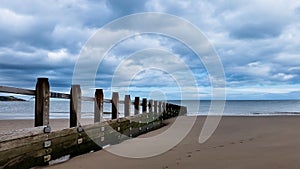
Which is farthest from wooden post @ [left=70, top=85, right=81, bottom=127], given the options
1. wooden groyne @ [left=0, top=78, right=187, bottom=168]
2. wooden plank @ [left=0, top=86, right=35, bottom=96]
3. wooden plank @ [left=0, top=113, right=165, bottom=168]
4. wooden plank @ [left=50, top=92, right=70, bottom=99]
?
wooden plank @ [left=0, top=86, right=35, bottom=96]

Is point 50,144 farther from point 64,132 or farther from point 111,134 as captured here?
point 111,134

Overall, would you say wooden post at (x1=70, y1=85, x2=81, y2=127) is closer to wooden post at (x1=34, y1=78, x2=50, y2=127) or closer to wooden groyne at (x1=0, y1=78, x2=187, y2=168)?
wooden groyne at (x1=0, y1=78, x2=187, y2=168)

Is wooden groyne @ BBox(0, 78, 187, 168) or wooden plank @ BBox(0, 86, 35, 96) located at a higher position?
wooden plank @ BBox(0, 86, 35, 96)

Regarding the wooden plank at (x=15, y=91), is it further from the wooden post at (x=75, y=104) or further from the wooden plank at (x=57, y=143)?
the wooden post at (x=75, y=104)

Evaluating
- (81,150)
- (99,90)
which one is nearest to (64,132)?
(81,150)

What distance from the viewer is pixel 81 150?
712 centimetres

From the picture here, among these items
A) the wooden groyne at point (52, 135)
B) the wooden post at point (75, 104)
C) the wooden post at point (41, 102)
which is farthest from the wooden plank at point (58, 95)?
the wooden post at point (41, 102)

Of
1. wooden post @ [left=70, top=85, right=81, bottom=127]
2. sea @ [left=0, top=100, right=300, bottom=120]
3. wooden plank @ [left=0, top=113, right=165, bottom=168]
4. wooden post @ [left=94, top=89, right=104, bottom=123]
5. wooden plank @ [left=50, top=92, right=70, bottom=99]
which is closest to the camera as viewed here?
wooden plank @ [left=0, top=113, right=165, bottom=168]

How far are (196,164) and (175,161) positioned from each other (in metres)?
0.50

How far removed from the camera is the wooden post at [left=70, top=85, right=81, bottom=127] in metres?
6.87

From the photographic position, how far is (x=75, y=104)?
6957mm

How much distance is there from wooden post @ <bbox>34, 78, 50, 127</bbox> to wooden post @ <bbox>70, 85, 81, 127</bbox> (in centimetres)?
132

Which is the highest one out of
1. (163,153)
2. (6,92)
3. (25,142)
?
(6,92)

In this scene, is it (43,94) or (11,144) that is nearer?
(11,144)
